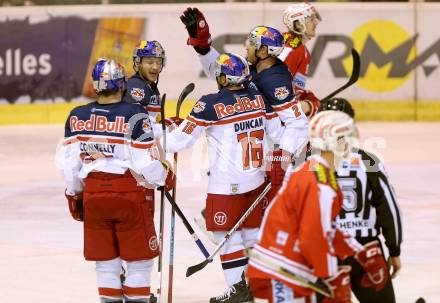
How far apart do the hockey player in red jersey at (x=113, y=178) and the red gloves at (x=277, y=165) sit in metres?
1.36

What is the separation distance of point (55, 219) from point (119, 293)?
3894 millimetres

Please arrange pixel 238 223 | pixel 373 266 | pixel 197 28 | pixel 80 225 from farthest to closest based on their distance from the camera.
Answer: pixel 80 225 < pixel 197 28 < pixel 238 223 < pixel 373 266

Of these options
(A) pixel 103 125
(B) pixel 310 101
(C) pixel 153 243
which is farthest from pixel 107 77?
(B) pixel 310 101

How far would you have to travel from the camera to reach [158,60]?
8031 millimetres

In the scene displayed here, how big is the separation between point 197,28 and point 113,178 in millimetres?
2020

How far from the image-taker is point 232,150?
7.61m

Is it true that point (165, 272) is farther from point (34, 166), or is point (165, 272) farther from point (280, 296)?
point (34, 166)

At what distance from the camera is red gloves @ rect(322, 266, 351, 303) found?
5.26m

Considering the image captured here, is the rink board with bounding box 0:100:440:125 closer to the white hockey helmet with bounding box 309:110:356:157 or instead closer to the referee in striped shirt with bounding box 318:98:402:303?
the referee in striped shirt with bounding box 318:98:402:303

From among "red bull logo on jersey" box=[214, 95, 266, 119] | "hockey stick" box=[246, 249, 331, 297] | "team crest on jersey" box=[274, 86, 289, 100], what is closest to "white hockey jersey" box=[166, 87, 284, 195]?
"red bull logo on jersey" box=[214, 95, 266, 119]

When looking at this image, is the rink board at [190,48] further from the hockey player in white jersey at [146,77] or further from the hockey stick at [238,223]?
the hockey stick at [238,223]

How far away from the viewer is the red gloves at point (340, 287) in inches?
207

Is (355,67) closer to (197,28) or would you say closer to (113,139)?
(197,28)

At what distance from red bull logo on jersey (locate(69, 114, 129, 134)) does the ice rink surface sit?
150 cm
